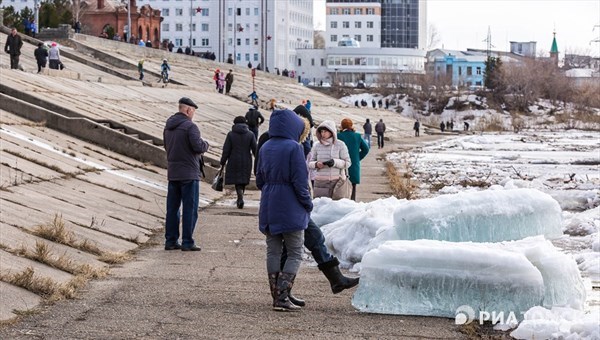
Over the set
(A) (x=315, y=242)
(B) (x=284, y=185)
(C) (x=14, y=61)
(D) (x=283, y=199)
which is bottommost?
(A) (x=315, y=242)

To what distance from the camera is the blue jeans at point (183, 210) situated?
50.4 ft

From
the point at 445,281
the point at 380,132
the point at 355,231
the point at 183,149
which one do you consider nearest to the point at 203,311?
the point at 445,281

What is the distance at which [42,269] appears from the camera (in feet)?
40.2

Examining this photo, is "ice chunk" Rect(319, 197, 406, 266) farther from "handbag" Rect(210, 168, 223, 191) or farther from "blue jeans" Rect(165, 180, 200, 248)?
"handbag" Rect(210, 168, 223, 191)

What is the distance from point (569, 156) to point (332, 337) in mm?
47534

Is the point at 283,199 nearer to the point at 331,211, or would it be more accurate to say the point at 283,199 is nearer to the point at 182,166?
the point at 331,211

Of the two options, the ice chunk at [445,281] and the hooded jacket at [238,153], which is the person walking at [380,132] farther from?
→ the ice chunk at [445,281]

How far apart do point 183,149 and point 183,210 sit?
0.76 meters

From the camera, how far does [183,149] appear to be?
15648 mm

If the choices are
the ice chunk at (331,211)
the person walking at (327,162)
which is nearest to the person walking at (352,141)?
the person walking at (327,162)

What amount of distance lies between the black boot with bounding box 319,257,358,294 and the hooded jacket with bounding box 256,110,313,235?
0.81 m

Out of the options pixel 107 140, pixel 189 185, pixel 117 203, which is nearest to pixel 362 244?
pixel 189 185

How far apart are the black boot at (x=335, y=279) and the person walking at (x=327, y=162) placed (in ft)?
15.4

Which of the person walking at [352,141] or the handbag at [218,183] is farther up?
the person walking at [352,141]
